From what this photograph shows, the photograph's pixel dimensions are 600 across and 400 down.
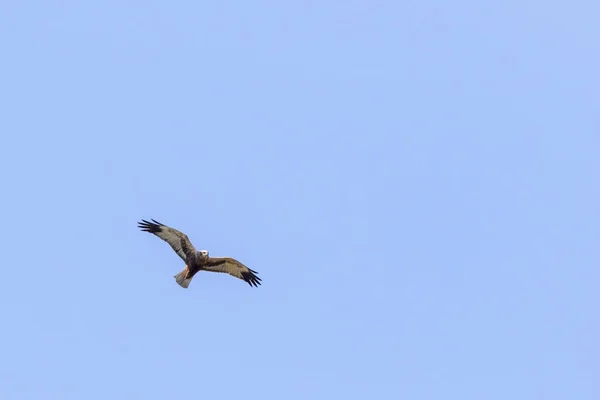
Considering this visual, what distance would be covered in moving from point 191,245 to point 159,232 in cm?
114

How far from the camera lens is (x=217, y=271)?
51.0m

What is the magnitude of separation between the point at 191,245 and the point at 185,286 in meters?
1.40

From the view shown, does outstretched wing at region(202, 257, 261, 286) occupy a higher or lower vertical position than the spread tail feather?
higher

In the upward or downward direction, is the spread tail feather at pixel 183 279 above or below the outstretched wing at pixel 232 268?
below

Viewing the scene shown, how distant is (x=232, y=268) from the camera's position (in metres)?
51.1

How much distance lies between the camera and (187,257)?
4959 cm

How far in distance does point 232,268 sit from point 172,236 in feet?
9.47

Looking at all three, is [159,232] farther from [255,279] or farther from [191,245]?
[255,279]

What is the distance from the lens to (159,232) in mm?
49188

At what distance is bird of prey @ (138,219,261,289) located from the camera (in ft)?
161

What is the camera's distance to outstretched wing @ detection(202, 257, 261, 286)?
50500mm

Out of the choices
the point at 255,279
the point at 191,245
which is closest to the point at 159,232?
the point at 191,245

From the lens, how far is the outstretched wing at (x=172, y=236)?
49.0 metres

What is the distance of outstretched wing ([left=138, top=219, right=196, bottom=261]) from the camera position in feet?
161
